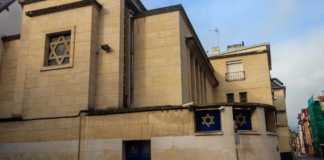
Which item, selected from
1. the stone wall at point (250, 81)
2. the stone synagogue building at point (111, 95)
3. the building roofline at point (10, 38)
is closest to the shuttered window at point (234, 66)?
the stone wall at point (250, 81)

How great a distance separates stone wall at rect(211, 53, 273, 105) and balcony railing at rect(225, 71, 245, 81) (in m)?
0.32

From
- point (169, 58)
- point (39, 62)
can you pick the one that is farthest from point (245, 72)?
point (39, 62)

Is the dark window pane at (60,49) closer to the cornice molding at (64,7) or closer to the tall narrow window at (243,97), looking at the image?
the cornice molding at (64,7)

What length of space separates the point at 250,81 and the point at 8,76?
22.3 meters

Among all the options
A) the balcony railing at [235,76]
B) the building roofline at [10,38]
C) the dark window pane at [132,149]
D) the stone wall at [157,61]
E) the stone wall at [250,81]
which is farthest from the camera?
the balcony railing at [235,76]

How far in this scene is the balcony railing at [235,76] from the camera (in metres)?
30.0

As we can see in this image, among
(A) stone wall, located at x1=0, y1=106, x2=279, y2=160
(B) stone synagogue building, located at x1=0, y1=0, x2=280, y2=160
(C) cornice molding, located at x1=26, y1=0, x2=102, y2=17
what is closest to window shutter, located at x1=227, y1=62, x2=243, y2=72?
(B) stone synagogue building, located at x1=0, y1=0, x2=280, y2=160

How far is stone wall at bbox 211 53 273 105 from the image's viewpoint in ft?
94.5

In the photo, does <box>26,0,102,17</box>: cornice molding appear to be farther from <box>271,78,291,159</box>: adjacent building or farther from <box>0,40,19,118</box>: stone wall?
<box>271,78,291,159</box>: adjacent building

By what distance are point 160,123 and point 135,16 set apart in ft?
25.5

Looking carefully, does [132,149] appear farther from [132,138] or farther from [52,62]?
[52,62]

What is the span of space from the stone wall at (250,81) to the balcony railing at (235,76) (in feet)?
1.06

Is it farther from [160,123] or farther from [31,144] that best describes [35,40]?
[160,123]

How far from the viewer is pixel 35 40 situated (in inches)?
674
